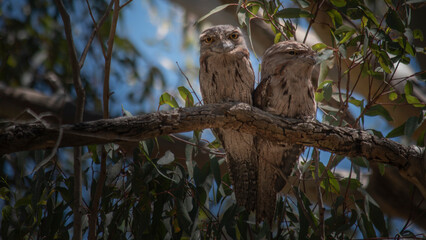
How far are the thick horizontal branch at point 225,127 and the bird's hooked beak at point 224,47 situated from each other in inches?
22.7

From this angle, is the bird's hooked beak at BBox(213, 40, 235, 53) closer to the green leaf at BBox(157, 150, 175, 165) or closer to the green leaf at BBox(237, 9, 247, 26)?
the green leaf at BBox(237, 9, 247, 26)

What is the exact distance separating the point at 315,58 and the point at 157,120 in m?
1.08

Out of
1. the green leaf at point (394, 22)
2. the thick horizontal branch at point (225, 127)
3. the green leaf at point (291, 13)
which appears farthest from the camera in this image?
the green leaf at point (291, 13)

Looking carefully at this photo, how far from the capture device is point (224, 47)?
2.21 metres

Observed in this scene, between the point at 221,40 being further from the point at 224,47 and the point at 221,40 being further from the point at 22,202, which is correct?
the point at 22,202

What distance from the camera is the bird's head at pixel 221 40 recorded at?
2225 millimetres

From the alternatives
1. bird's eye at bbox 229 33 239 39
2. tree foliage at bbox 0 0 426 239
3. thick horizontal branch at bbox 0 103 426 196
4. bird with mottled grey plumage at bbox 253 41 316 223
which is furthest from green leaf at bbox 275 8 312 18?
thick horizontal branch at bbox 0 103 426 196

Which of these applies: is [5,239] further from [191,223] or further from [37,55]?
[37,55]

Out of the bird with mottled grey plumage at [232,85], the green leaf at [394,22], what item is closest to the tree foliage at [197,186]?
the green leaf at [394,22]

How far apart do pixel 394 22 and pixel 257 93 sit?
0.82 meters

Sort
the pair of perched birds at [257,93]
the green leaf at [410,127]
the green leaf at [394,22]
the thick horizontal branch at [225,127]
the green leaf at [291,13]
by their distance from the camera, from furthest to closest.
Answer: the pair of perched birds at [257,93]
the green leaf at [291,13]
the green leaf at [410,127]
the green leaf at [394,22]
the thick horizontal branch at [225,127]

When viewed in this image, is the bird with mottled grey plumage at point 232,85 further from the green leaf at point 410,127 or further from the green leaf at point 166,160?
the green leaf at point 410,127

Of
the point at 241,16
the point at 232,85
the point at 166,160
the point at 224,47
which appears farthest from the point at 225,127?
the point at 241,16

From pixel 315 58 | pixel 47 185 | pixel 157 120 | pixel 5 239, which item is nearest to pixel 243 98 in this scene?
pixel 315 58
